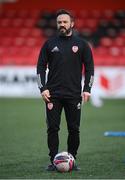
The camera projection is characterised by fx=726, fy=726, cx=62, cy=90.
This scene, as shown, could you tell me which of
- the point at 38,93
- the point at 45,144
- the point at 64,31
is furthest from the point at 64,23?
the point at 38,93

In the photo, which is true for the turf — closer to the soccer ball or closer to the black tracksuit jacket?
the soccer ball

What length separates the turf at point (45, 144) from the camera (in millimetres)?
9148

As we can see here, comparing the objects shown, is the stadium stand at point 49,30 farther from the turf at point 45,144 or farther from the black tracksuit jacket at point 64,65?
the black tracksuit jacket at point 64,65

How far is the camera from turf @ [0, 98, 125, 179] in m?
9.15

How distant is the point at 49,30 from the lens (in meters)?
28.0

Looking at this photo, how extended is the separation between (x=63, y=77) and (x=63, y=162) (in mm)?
1098

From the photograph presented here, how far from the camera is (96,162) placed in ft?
33.2

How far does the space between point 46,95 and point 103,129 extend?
5.85m

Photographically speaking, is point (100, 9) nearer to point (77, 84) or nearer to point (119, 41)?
point (119, 41)

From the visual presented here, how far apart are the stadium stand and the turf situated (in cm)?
585

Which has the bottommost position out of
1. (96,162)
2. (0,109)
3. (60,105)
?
(0,109)

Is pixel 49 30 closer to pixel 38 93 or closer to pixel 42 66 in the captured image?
pixel 38 93

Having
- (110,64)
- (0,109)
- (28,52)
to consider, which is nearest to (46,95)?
(0,109)

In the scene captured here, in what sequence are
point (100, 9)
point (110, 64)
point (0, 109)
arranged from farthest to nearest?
point (100, 9) → point (110, 64) → point (0, 109)
